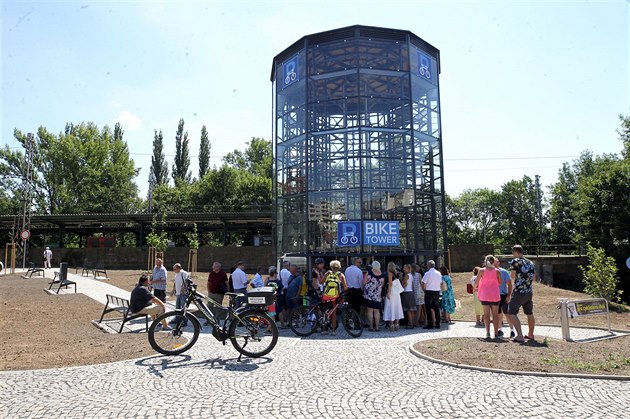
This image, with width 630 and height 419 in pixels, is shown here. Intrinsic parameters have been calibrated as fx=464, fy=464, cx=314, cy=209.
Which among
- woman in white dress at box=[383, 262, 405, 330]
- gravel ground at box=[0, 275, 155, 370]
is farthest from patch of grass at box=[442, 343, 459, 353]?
gravel ground at box=[0, 275, 155, 370]

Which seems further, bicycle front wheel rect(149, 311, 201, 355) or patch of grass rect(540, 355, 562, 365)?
bicycle front wheel rect(149, 311, 201, 355)

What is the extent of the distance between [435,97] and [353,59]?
3550mm

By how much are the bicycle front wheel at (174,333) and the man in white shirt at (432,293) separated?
539 centimetres

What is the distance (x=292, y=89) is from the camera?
17719mm

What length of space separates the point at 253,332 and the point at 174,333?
1.34m

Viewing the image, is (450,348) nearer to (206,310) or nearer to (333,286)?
(333,286)

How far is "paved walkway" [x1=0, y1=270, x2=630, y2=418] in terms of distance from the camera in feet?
15.6

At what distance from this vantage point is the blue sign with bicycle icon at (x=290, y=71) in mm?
17453

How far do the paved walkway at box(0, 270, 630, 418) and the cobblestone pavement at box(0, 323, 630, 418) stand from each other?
1 centimetres

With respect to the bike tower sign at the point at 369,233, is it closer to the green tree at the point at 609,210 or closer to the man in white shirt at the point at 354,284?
the man in white shirt at the point at 354,284

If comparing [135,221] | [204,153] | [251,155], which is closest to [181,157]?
[204,153]

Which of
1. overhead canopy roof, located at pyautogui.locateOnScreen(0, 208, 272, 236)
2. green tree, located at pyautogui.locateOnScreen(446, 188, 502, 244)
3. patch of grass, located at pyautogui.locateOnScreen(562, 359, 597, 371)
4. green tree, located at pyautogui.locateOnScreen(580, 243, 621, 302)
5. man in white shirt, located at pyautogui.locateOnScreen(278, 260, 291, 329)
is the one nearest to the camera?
patch of grass, located at pyautogui.locateOnScreen(562, 359, 597, 371)

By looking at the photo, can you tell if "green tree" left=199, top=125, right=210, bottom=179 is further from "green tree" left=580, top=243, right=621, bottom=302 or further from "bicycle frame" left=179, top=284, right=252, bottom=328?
"bicycle frame" left=179, top=284, right=252, bottom=328

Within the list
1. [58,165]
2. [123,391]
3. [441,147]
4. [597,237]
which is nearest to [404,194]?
[441,147]
